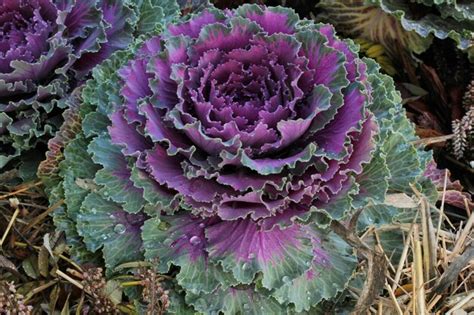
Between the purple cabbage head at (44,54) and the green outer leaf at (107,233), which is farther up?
the purple cabbage head at (44,54)

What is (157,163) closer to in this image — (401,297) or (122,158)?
(122,158)

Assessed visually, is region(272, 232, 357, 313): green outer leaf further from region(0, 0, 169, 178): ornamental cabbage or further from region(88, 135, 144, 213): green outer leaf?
region(0, 0, 169, 178): ornamental cabbage

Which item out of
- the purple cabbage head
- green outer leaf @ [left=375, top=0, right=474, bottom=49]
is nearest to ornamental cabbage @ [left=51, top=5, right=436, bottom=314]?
the purple cabbage head

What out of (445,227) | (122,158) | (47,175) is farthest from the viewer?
(445,227)

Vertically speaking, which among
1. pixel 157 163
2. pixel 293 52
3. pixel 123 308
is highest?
pixel 293 52

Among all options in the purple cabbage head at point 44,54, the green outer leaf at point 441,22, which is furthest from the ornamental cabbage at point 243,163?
the green outer leaf at point 441,22

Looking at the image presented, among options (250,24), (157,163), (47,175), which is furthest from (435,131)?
(47,175)

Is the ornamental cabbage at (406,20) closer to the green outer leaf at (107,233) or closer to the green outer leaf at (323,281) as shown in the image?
the green outer leaf at (323,281)

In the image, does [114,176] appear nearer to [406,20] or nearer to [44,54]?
[44,54]
